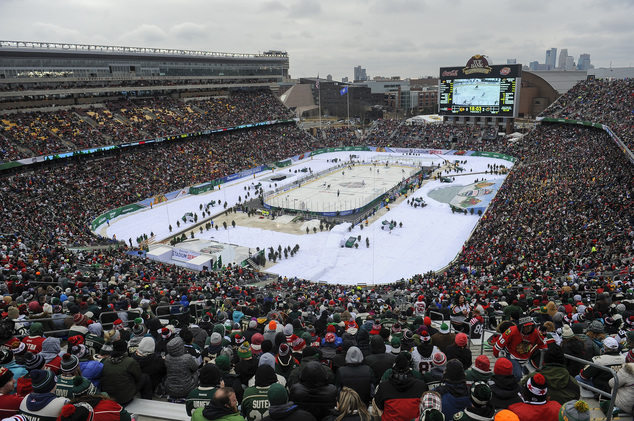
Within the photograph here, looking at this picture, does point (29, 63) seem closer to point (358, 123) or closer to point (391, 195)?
point (391, 195)

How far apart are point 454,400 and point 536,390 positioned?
2.92ft

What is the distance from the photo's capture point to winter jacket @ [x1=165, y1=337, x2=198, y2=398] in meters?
6.12

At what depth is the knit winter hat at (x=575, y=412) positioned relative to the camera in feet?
13.6

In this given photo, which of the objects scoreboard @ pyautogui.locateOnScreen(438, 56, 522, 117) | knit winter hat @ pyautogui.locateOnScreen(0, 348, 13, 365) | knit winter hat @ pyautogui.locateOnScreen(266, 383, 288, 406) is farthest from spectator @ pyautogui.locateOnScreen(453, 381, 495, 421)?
scoreboard @ pyautogui.locateOnScreen(438, 56, 522, 117)

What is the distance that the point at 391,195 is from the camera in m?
45.3

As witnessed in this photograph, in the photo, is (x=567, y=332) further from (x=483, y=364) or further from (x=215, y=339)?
(x=215, y=339)

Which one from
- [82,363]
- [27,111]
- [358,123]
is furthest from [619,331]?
[358,123]

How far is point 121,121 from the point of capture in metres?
52.6

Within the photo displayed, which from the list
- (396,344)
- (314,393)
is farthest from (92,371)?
(396,344)

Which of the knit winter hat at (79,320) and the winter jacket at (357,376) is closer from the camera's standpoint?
the winter jacket at (357,376)

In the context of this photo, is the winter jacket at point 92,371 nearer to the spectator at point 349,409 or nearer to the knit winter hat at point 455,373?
the spectator at point 349,409

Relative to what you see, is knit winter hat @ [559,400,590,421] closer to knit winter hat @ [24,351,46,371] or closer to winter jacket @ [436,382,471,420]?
winter jacket @ [436,382,471,420]

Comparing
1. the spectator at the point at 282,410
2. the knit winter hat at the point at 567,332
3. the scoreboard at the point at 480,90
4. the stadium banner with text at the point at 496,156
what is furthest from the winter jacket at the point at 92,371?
the scoreboard at the point at 480,90

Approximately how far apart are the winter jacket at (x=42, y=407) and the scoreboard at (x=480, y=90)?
69238 mm
